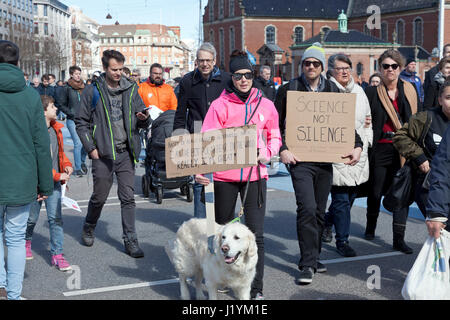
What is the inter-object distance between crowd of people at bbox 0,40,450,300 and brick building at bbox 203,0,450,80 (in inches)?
2619

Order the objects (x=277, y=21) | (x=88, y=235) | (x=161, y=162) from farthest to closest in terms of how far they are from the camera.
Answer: (x=277, y=21), (x=161, y=162), (x=88, y=235)

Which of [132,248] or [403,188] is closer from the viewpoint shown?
[403,188]

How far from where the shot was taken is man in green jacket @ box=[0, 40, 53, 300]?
4.59m

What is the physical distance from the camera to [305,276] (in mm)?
5590

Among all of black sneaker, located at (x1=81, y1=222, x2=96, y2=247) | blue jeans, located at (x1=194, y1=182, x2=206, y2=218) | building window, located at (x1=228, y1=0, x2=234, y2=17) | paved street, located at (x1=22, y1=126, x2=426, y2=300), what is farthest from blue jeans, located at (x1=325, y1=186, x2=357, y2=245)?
building window, located at (x1=228, y1=0, x2=234, y2=17)

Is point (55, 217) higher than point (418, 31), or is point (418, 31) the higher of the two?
point (418, 31)

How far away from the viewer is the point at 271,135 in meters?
5.23

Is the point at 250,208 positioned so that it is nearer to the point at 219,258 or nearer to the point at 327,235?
the point at 219,258

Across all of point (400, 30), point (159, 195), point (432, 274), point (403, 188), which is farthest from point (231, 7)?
point (432, 274)

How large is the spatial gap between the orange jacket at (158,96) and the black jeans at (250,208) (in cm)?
548

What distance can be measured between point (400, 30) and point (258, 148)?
79.0 meters

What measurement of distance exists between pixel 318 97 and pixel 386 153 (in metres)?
1.59

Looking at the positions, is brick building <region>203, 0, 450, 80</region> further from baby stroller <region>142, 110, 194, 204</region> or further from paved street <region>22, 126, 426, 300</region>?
paved street <region>22, 126, 426, 300</region>

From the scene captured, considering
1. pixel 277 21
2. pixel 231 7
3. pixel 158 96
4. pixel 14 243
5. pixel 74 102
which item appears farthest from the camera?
pixel 231 7
